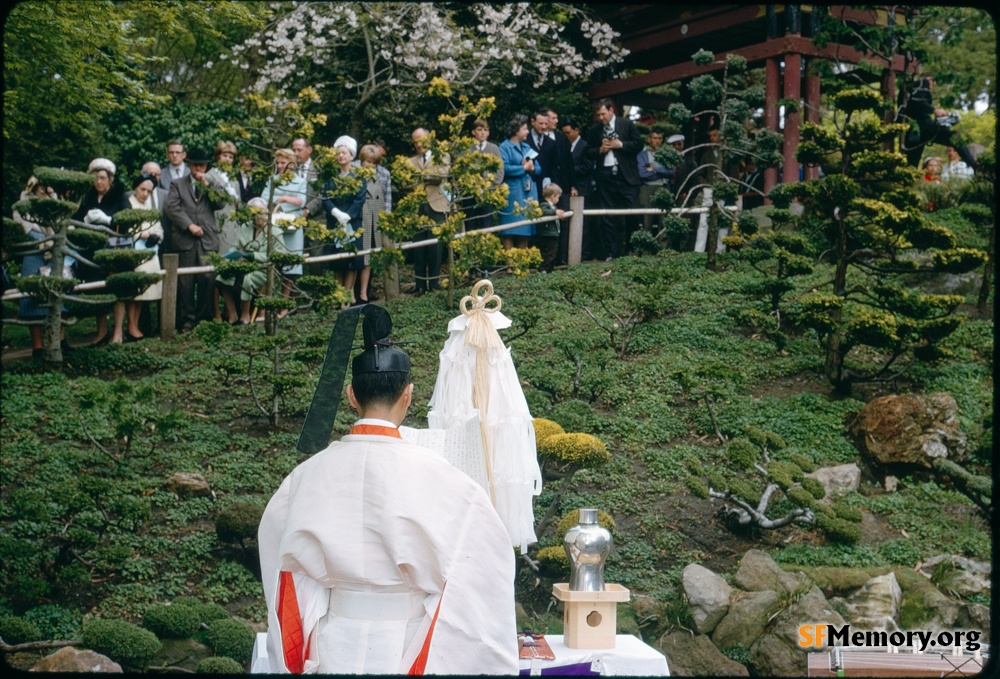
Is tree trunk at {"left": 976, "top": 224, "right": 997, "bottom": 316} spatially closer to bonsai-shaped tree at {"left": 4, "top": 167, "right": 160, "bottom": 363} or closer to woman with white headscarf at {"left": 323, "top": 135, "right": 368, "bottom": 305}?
woman with white headscarf at {"left": 323, "top": 135, "right": 368, "bottom": 305}

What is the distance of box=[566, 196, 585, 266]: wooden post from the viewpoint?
11.8 metres

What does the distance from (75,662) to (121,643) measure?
0.25 metres

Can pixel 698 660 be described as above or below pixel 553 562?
below

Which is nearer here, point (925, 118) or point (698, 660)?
point (698, 660)

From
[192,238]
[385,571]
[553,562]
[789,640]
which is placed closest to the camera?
[385,571]

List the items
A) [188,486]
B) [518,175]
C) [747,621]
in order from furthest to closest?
[518,175] → [188,486] → [747,621]

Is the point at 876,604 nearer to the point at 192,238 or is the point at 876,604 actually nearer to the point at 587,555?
the point at 587,555

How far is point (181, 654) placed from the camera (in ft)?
17.6

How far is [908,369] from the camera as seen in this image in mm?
8617

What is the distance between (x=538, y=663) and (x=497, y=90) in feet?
34.6

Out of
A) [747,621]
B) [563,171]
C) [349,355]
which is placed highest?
[563,171]

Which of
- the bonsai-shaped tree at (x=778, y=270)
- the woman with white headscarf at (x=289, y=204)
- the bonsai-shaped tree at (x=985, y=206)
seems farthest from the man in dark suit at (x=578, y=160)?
the bonsai-shaped tree at (x=985, y=206)

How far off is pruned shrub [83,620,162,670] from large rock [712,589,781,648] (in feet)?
10.4

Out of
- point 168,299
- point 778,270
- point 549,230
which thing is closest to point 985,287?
point 778,270
